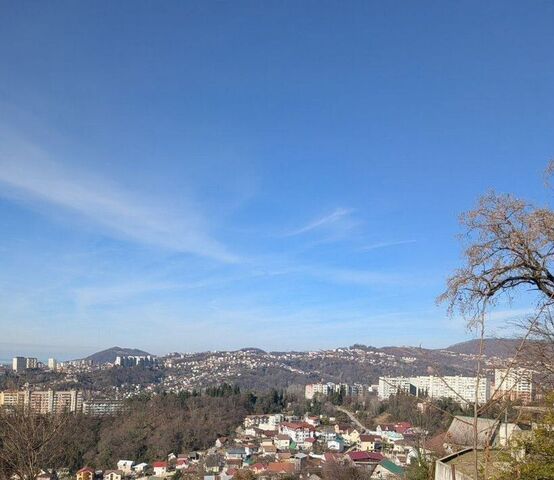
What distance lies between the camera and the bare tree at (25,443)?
6.50 m

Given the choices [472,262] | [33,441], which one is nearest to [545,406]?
[472,262]

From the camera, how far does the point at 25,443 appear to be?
6590 mm

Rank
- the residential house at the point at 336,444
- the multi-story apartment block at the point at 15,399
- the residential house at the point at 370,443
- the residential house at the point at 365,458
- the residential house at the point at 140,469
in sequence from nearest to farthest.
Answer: the multi-story apartment block at the point at 15,399 → the residential house at the point at 365,458 → the residential house at the point at 140,469 → the residential house at the point at 370,443 → the residential house at the point at 336,444

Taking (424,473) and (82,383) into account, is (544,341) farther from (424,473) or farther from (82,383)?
(82,383)

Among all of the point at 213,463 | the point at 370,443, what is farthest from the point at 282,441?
the point at 213,463

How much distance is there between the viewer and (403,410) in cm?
5506

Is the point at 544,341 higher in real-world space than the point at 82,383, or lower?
higher

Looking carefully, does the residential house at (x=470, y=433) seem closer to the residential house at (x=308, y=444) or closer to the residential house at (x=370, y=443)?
the residential house at (x=370, y=443)

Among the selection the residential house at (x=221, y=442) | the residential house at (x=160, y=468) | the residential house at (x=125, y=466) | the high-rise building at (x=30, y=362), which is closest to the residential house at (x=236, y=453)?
the residential house at (x=160, y=468)

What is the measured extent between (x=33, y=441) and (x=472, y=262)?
5.62 m

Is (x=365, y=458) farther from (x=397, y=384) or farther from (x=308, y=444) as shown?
(x=397, y=384)

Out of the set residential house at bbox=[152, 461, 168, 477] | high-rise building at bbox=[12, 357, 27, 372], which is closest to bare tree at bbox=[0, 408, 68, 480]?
residential house at bbox=[152, 461, 168, 477]

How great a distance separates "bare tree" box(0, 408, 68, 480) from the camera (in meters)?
6.50

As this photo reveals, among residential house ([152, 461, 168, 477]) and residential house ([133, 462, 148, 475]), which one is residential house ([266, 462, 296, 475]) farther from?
residential house ([133, 462, 148, 475])
